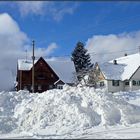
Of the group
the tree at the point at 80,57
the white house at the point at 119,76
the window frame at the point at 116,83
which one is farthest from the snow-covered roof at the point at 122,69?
the tree at the point at 80,57

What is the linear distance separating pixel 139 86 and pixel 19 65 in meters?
20.9

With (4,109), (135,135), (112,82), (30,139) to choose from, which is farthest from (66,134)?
(112,82)

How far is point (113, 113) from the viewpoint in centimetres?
1734

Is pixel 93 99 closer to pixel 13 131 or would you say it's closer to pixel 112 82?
pixel 13 131

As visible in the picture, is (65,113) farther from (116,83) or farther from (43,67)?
(43,67)

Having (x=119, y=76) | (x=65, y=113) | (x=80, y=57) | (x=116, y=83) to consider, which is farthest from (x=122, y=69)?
(x=65, y=113)

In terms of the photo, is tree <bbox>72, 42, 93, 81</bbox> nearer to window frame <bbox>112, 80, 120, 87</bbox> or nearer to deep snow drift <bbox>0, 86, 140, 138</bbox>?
window frame <bbox>112, 80, 120, 87</bbox>

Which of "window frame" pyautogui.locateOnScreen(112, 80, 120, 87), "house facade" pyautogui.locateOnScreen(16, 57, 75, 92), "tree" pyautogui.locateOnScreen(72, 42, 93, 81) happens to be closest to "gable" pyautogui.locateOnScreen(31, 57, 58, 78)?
"house facade" pyautogui.locateOnScreen(16, 57, 75, 92)

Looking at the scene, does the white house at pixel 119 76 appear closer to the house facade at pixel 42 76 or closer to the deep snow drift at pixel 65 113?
the house facade at pixel 42 76

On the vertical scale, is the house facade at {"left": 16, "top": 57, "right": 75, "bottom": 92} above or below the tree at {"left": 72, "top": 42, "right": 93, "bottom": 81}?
below

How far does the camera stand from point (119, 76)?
201 ft

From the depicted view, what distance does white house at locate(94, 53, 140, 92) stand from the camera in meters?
59.3

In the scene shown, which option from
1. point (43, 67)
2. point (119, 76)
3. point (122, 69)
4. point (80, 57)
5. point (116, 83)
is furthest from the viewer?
point (80, 57)

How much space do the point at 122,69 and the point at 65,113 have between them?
46855 millimetres
